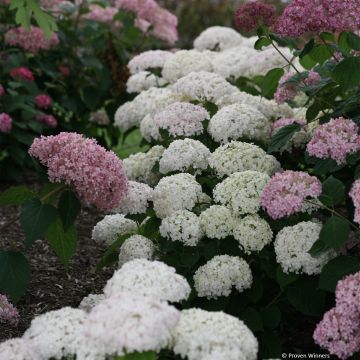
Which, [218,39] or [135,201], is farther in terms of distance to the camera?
[218,39]

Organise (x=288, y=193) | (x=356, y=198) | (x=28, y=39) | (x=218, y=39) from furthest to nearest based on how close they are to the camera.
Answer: (x=218, y=39), (x=28, y=39), (x=288, y=193), (x=356, y=198)

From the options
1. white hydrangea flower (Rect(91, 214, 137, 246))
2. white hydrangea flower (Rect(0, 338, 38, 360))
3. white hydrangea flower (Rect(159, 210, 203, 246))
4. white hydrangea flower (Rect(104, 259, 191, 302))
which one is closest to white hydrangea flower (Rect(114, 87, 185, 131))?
white hydrangea flower (Rect(91, 214, 137, 246))

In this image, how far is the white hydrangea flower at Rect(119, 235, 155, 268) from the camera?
374 cm

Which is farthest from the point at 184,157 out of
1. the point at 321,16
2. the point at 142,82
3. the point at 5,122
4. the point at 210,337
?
the point at 5,122

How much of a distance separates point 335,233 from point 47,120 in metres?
4.09

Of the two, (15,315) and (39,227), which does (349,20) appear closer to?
(39,227)

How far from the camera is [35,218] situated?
11.7ft

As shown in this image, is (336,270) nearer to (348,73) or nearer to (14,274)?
(348,73)

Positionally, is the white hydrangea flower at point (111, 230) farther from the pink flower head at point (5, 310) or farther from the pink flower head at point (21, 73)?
the pink flower head at point (21, 73)

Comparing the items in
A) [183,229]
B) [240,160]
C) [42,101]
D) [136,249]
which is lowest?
[42,101]

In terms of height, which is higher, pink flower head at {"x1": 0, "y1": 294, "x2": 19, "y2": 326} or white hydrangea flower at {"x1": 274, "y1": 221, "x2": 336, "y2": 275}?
white hydrangea flower at {"x1": 274, "y1": 221, "x2": 336, "y2": 275}

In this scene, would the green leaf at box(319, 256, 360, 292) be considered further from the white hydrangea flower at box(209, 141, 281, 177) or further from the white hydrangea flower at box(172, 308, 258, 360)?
the white hydrangea flower at box(209, 141, 281, 177)

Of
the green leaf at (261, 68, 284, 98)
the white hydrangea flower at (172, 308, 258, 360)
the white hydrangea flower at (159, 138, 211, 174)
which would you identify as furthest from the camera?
A: the green leaf at (261, 68, 284, 98)

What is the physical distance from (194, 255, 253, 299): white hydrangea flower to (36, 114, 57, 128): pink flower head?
3618mm
